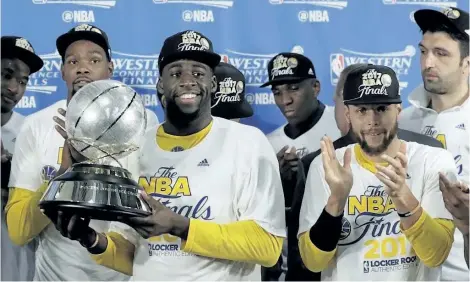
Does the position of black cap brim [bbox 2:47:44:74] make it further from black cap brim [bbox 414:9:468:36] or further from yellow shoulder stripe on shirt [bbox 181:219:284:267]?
black cap brim [bbox 414:9:468:36]

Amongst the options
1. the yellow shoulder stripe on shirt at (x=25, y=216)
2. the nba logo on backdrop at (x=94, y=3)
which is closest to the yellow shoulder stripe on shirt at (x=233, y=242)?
the yellow shoulder stripe on shirt at (x=25, y=216)

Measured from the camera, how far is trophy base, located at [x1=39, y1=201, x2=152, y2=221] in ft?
4.88

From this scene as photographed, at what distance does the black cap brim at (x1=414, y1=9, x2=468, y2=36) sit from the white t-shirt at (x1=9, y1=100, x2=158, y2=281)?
1102 millimetres

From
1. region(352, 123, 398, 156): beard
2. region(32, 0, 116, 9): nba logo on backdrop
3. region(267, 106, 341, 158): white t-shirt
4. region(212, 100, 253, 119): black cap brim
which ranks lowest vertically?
region(352, 123, 398, 156): beard

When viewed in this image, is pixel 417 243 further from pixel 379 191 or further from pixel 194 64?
pixel 194 64

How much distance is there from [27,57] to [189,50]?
0.66 m

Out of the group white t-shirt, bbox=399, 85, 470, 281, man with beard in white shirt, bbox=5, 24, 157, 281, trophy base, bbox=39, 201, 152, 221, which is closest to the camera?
trophy base, bbox=39, 201, 152, 221

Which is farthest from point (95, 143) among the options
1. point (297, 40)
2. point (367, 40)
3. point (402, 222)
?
point (367, 40)

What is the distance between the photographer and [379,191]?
73.4 inches

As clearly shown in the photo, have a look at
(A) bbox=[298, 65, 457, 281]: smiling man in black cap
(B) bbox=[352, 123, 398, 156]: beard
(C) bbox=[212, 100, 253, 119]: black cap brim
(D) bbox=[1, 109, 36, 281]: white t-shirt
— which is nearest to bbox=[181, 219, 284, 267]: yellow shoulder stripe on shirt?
(A) bbox=[298, 65, 457, 281]: smiling man in black cap

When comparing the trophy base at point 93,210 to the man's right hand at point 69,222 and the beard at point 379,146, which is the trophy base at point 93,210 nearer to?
the man's right hand at point 69,222

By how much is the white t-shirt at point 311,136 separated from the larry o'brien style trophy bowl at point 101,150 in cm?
78

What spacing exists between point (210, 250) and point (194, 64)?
18.8 inches

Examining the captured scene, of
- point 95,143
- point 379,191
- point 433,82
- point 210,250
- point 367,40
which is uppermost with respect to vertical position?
point 367,40
